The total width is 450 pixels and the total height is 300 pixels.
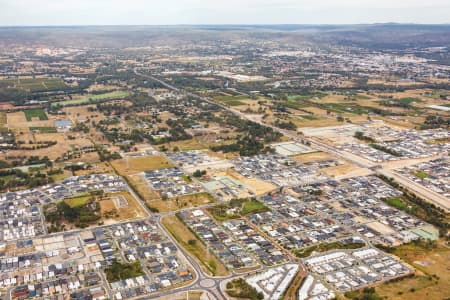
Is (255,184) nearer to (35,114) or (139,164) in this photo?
(139,164)

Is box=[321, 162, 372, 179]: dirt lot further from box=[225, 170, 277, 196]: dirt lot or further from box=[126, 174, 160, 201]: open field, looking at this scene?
box=[126, 174, 160, 201]: open field

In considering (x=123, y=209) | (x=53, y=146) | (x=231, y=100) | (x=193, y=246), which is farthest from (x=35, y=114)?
(x=193, y=246)

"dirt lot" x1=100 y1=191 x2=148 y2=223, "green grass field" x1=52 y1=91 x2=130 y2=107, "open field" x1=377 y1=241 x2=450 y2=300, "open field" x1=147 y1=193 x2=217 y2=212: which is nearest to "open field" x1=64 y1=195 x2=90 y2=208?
"dirt lot" x1=100 y1=191 x2=148 y2=223

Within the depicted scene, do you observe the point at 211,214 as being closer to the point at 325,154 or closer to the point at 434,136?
the point at 325,154

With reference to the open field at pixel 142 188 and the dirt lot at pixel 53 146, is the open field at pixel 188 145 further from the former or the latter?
the open field at pixel 142 188

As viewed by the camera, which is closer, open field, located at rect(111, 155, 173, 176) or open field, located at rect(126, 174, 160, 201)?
open field, located at rect(126, 174, 160, 201)

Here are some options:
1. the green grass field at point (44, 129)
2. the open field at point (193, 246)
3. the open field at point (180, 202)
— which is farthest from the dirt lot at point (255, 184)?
the green grass field at point (44, 129)

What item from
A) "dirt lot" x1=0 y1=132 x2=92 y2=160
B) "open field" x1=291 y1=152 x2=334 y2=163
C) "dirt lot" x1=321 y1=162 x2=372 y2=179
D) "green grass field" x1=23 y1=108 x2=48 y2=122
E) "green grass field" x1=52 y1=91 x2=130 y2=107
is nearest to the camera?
"dirt lot" x1=321 y1=162 x2=372 y2=179
